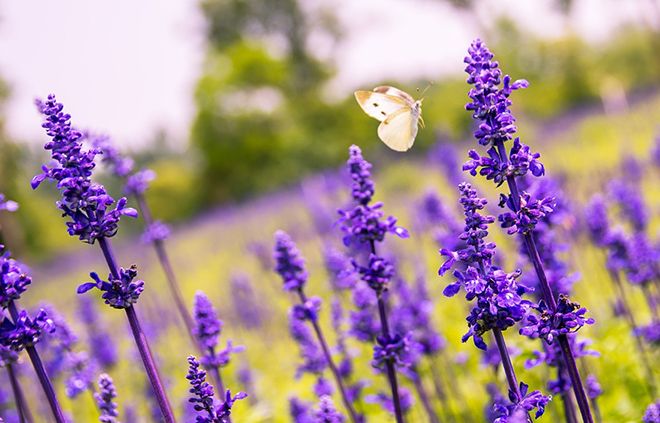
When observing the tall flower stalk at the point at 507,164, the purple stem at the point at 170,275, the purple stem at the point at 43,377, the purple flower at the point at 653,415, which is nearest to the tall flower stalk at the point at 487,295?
the tall flower stalk at the point at 507,164

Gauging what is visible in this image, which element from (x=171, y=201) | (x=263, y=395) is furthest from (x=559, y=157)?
(x=171, y=201)

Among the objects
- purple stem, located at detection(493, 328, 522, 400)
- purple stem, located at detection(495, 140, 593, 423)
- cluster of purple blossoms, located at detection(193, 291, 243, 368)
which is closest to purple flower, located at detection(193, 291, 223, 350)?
cluster of purple blossoms, located at detection(193, 291, 243, 368)

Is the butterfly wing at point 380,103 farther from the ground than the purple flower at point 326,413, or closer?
farther from the ground

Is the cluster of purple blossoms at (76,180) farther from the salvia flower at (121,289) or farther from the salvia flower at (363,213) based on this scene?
the salvia flower at (363,213)

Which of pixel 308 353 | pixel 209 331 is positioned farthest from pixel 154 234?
pixel 209 331

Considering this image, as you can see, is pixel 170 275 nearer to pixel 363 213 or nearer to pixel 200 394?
pixel 363 213

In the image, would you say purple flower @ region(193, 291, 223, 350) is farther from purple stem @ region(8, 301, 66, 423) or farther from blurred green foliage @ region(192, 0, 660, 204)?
blurred green foliage @ region(192, 0, 660, 204)

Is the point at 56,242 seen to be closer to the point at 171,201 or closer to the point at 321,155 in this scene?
the point at 171,201
